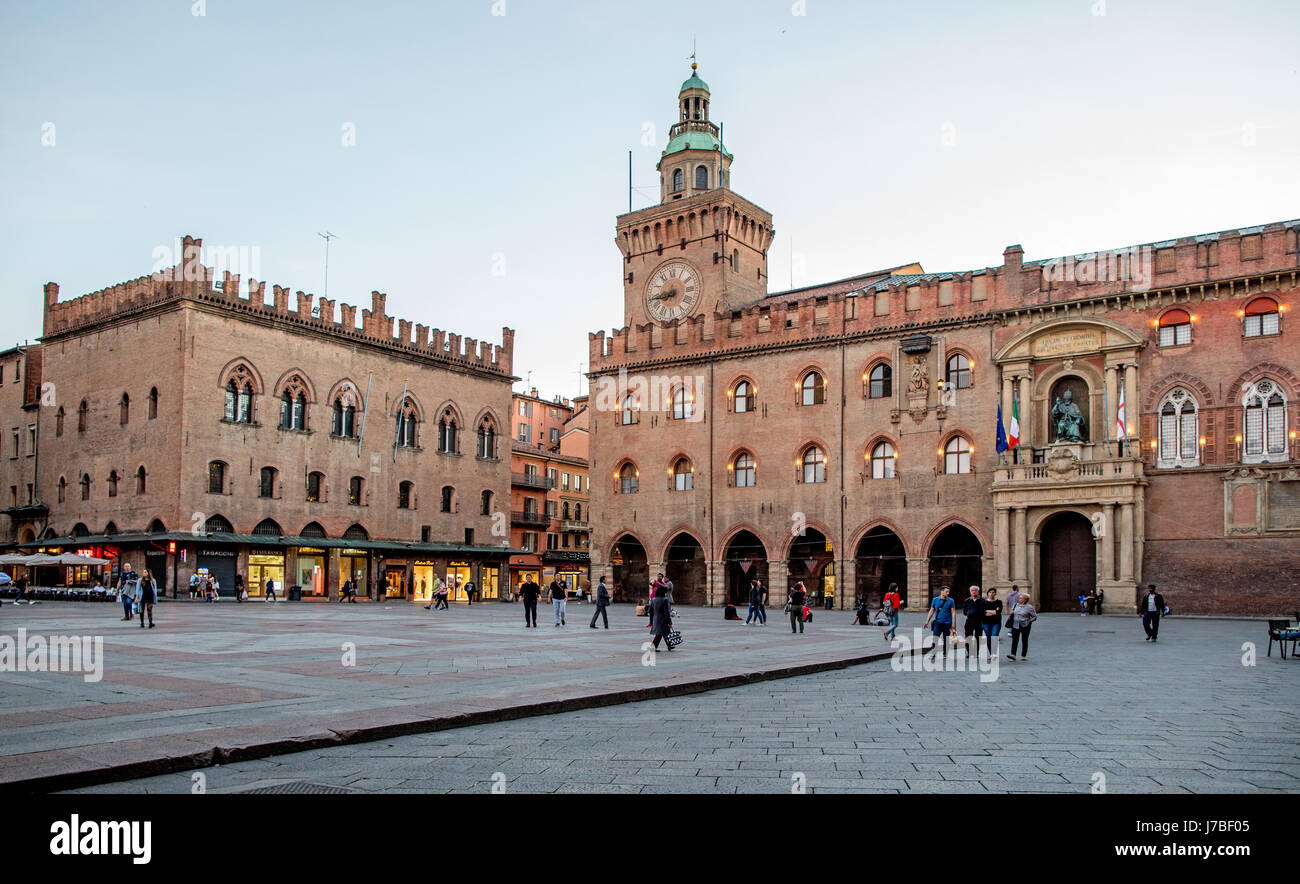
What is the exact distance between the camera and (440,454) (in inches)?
2208

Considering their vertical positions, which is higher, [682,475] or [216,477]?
[682,475]

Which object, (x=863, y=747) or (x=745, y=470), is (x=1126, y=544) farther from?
(x=863, y=747)

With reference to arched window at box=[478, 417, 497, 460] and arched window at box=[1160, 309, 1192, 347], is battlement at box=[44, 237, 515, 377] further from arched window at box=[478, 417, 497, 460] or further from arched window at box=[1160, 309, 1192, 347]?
arched window at box=[1160, 309, 1192, 347]

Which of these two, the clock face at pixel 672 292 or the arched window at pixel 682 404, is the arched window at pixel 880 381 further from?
the clock face at pixel 672 292

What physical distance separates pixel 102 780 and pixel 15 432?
55.3 meters

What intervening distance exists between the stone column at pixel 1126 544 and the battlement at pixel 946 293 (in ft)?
27.1

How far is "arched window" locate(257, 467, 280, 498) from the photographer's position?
47469 millimetres

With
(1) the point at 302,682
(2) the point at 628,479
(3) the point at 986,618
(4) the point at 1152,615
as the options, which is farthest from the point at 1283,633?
(2) the point at 628,479

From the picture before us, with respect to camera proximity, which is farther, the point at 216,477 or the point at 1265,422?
the point at 216,477

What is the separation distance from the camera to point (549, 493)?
236ft

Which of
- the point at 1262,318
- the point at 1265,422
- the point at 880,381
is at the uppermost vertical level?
the point at 1262,318

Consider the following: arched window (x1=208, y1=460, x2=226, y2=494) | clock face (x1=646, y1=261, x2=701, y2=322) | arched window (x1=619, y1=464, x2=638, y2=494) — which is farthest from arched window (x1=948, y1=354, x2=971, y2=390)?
arched window (x1=208, y1=460, x2=226, y2=494)

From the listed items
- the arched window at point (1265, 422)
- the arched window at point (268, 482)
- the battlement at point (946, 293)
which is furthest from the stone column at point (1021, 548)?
the arched window at point (268, 482)

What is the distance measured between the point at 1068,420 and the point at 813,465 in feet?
37.5
